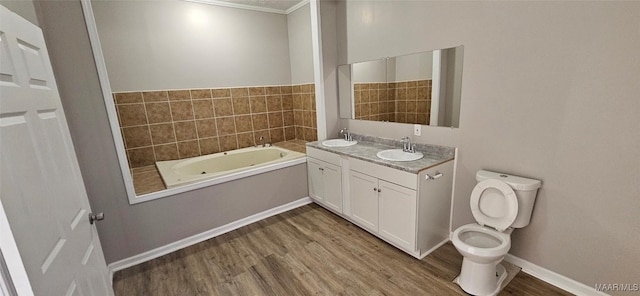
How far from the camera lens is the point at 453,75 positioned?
212 cm

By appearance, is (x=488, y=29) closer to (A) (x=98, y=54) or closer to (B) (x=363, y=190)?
(B) (x=363, y=190)

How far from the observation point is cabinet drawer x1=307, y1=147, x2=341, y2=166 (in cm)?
267

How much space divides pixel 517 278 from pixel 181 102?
12.1ft

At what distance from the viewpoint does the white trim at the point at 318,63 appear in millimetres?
2825

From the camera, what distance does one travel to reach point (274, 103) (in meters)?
3.94

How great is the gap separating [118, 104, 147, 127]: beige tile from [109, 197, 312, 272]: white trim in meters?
1.49

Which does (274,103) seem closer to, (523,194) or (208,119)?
(208,119)

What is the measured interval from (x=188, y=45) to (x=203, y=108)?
→ 758mm

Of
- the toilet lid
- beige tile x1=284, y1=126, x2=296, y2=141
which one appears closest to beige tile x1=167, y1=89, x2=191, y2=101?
beige tile x1=284, y1=126, x2=296, y2=141

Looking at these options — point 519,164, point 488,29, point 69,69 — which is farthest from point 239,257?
point 488,29

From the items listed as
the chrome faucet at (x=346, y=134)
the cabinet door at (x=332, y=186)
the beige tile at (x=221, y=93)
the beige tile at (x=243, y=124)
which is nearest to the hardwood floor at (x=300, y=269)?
the cabinet door at (x=332, y=186)

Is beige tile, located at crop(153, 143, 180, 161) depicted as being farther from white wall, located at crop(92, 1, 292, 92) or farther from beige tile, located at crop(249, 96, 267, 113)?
beige tile, located at crop(249, 96, 267, 113)

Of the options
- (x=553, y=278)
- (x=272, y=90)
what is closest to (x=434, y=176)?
(x=553, y=278)

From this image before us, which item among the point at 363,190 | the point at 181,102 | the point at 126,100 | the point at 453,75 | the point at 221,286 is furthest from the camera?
the point at 181,102
